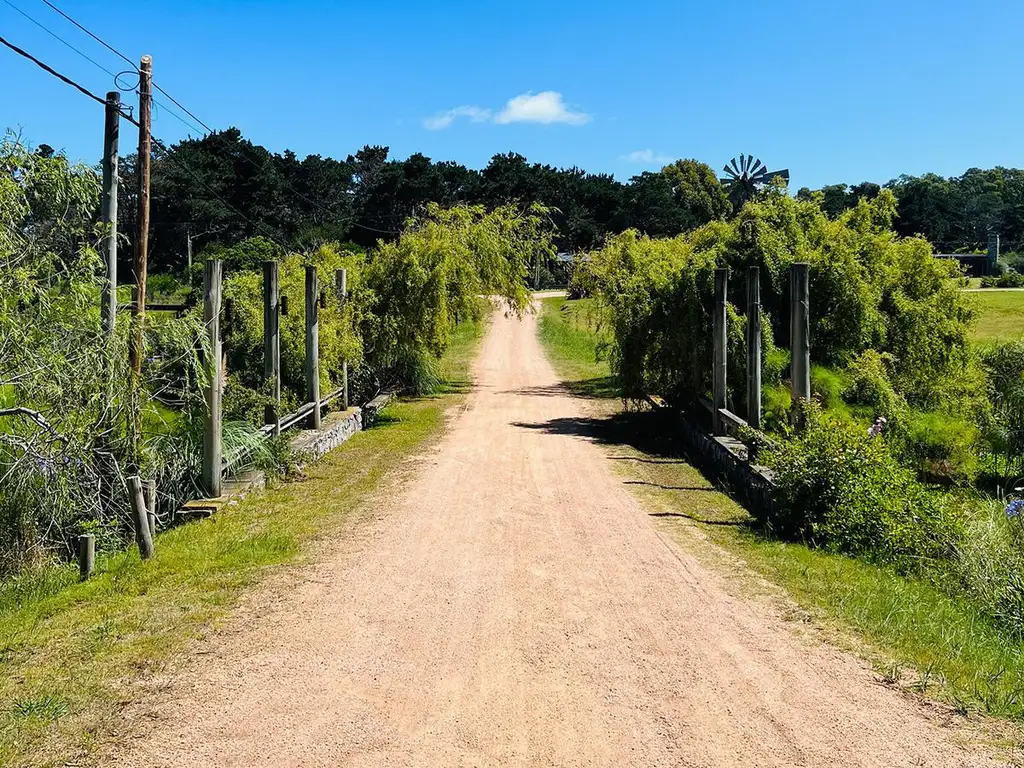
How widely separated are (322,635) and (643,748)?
2530 mm

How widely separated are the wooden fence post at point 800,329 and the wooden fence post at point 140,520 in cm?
763

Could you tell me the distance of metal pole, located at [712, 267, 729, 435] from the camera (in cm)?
1448

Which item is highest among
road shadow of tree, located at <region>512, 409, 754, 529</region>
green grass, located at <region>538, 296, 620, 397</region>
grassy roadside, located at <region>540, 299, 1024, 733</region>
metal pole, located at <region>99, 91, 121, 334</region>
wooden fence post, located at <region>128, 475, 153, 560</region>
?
metal pole, located at <region>99, 91, 121, 334</region>

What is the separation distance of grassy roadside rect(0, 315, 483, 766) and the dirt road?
0.40 m

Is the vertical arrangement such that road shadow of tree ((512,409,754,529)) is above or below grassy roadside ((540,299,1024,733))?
above

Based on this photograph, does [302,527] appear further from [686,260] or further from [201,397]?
[686,260]

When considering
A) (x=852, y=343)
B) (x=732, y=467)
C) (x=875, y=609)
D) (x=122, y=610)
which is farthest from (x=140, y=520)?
(x=852, y=343)

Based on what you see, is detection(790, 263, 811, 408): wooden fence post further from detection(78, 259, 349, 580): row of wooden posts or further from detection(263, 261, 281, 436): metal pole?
detection(263, 261, 281, 436): metal pole

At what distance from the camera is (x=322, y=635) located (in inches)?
241

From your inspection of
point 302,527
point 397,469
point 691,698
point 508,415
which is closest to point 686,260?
point 508,415

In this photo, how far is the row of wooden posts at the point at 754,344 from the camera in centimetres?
1141

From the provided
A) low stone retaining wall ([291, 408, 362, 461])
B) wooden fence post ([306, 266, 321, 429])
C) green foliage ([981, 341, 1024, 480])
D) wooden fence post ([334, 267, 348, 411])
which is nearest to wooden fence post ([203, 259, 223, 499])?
low stone retaining wall ([291, 408, 362, 461])

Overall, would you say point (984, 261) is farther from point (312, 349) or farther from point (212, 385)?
point (212, 385)

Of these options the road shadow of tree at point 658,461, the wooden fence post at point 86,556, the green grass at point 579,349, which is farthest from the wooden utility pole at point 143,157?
the green grass at point 579,349
